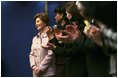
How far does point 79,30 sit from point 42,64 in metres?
0.54

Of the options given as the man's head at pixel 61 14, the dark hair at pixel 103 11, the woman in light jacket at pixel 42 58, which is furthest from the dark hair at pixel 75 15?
the dark hair at pixel 103 11

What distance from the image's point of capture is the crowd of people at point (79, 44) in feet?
4.04

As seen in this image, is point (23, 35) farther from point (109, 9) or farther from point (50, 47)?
point (109, 9)

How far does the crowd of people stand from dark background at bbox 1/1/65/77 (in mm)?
912

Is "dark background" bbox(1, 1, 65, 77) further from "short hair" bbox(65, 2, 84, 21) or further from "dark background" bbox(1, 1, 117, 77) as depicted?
"short hair" bbox(65, 2, 84, 21)

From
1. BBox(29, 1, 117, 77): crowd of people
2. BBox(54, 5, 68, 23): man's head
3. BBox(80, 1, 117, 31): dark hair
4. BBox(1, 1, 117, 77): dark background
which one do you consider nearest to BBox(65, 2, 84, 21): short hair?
BBox(29, 1, 117, 77): crowd of people

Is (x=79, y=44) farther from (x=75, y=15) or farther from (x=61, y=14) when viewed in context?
(x=61, y=14)

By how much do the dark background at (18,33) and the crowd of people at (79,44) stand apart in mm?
912

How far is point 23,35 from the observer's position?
3.38 meters

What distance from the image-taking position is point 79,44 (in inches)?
72.1

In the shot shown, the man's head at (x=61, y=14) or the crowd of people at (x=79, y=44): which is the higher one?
the man's head at (x=61, y=14)

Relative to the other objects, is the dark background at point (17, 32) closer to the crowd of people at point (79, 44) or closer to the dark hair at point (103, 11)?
the crowd of people at point (79, 44)

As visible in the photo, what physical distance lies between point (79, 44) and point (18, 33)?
1.62m

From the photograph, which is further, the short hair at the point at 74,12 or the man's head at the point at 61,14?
the man's head at the point at 61,14
